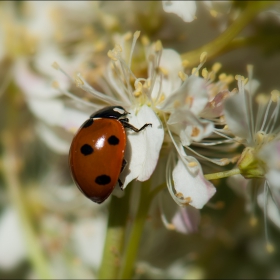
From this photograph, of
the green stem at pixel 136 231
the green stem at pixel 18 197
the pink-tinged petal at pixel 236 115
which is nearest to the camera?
the pink-tinged petal at pixel 236 115

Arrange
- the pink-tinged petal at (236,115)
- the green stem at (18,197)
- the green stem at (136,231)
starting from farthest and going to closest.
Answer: the green stem at (18,197) < the green stem at (136,231) < the pink-tinged petal at (236,115)

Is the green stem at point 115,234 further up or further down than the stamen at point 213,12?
further down

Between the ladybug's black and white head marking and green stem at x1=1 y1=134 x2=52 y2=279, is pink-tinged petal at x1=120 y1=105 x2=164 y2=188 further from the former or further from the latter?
green stem at x1=1 y1=134 x2=52 y2=279

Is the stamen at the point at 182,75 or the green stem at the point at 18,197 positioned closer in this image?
the stamen at the point at 182,75

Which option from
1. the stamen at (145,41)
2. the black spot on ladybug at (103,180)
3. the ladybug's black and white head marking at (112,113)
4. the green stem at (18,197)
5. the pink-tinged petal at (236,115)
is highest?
the stamen at (145,41)

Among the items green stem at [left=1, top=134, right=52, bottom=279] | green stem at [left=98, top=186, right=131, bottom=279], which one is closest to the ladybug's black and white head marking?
green stem at [left=98, top=186, right=131, bottom=279]

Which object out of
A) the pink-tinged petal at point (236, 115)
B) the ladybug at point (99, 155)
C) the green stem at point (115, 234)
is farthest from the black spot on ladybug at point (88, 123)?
the pink-tinged petal at point (236, 115)

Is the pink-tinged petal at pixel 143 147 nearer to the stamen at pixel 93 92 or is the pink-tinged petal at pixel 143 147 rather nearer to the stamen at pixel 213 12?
the stamen at pixel 93 92
